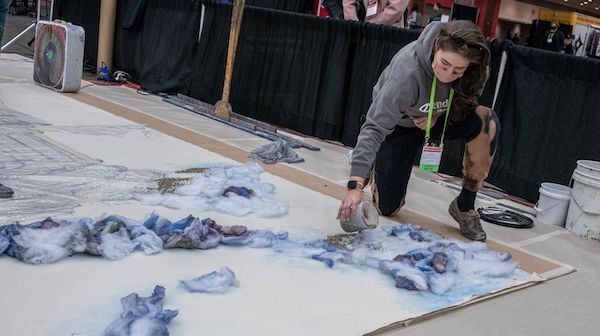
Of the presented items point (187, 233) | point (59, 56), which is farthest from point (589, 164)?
point (59, 56)

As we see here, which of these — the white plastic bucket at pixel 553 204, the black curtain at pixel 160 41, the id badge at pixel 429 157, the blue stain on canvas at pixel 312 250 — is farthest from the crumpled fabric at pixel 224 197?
the black curtain at pixel 160 41

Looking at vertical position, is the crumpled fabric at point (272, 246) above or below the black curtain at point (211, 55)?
below

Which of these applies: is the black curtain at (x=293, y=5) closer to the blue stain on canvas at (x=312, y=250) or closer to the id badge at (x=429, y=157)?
the id badge at (x=429, y=157)

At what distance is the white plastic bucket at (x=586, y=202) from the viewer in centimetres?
301

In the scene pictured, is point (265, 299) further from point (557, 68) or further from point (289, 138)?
point (289, 138)

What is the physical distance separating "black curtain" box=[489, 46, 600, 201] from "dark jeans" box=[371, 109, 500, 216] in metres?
0.84

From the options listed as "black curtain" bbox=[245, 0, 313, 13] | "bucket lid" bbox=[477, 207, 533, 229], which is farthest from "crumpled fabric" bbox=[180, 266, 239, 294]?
"black curtain" bbox=[245, 0, 313, 13]

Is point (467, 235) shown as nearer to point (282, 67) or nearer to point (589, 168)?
point (589, 168)

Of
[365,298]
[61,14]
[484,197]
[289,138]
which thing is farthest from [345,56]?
[61,14]

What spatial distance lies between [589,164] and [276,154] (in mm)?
1716

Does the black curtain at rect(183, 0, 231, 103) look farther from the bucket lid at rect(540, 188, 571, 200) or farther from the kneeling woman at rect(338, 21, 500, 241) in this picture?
the bucket lid at rect(540, 188, 571, 200)

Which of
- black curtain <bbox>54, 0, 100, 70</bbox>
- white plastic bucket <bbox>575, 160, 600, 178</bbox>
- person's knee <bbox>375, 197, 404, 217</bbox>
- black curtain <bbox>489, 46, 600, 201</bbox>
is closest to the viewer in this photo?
person's knee <bbox>375, 197, 404, 217</bbox>

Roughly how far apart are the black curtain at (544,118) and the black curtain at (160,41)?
3.13m

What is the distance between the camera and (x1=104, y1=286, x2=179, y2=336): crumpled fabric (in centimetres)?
154
